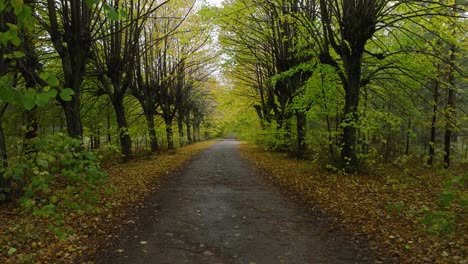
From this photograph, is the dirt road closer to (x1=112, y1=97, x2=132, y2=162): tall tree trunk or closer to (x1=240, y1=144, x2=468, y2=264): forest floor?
(x1=240, y1=144, x2=468, y2=264): forest floor

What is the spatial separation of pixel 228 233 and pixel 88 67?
12.1 m

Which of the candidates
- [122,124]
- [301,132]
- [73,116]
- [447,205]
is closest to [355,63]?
[301,132]

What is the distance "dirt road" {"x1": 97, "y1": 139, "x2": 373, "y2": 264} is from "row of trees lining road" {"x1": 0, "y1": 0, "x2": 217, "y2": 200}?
197 cm

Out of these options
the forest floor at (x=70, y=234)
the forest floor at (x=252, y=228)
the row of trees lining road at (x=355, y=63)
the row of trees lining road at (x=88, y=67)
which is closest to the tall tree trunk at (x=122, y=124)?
the row of trees lining road at (x=88, y=67)

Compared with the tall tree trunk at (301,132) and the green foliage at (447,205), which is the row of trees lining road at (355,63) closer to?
the tall tree trunk at (301,132)

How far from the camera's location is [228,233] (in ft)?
20.1

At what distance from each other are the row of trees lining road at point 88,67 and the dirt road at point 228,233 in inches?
77.6

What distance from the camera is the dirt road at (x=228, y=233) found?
5.05 m

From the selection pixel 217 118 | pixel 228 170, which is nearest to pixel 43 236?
pixel 228 170

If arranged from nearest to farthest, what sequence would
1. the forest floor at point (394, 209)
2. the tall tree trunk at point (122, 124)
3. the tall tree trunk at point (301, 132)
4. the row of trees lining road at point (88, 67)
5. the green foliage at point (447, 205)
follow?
the row of trees lining road at point (88, 67) → the green foliage at point (447, 205) → the forest floor at point (394, 209) → the tall tree trunk at point (301, 132) → the tall tree trunk at point (122, 124)

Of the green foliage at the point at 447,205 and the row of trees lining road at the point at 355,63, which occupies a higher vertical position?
the row of trees lining road at the point at 355,63

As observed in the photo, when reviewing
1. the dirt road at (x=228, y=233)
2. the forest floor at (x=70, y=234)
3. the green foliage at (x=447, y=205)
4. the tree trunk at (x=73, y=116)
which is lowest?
the dirt road at (x=228, y=233)

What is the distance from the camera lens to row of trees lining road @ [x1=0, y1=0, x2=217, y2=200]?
2580mm

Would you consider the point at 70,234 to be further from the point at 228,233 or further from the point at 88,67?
the point at 88,67
